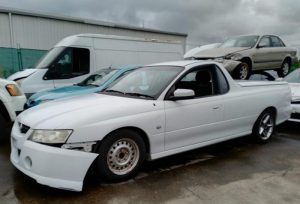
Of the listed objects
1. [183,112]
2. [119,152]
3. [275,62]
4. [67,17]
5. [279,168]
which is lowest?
[279,168]

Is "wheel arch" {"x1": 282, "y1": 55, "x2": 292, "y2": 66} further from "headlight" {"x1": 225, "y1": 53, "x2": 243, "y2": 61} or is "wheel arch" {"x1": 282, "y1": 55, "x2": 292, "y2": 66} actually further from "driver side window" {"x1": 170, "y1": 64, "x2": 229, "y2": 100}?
"driver side window" {"x1": 170, "y1": 64, "x2": 229, "y2": 100}

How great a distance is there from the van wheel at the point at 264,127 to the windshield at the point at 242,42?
3980mm

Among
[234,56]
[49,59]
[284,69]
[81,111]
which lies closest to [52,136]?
[81,111]

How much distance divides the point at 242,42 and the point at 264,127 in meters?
4.44

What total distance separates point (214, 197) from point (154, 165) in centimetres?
121

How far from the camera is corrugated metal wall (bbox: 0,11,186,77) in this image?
1423 cm

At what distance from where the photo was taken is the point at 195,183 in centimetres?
366

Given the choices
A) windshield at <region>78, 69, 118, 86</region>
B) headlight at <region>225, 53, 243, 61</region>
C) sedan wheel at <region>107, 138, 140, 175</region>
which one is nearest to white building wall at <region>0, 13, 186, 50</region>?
windshield at <region>78, 69, 118, 86</region>

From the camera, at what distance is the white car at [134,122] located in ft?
10.3

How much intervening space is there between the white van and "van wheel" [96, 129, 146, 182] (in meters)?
5.27

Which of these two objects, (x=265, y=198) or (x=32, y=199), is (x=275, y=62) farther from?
(x=32, y=199)

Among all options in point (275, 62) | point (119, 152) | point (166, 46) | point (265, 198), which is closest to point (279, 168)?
point (265, 198)

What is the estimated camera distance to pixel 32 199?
3172mm

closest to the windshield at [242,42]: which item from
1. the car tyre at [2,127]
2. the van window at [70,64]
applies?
the van window at [70,64]
